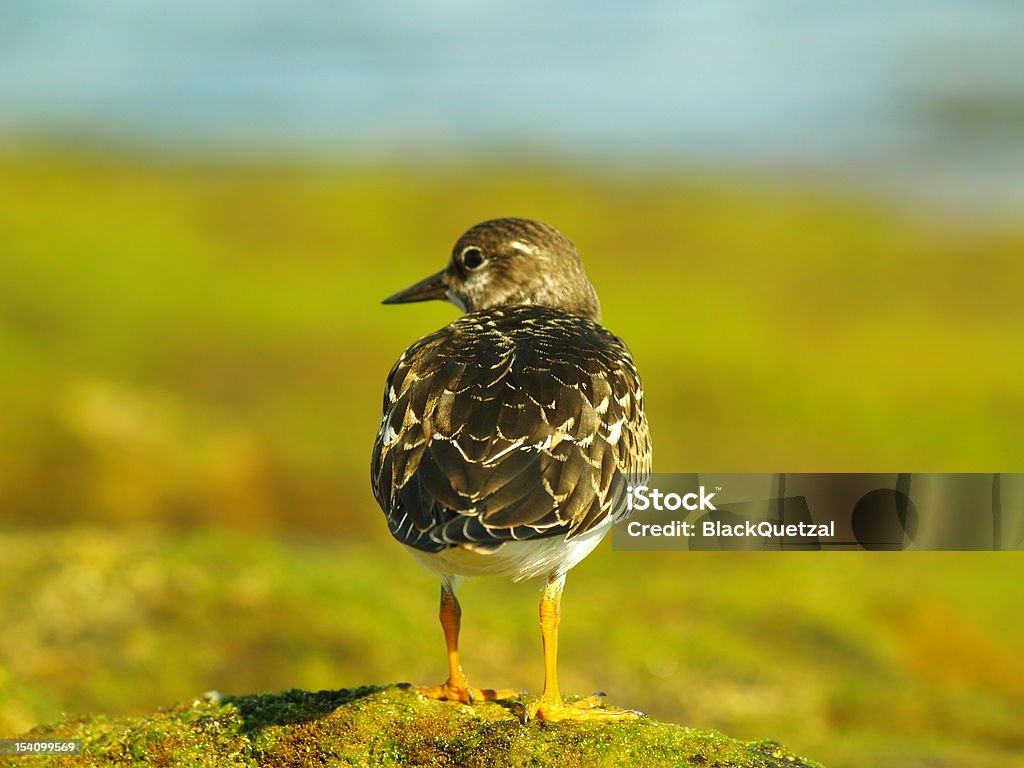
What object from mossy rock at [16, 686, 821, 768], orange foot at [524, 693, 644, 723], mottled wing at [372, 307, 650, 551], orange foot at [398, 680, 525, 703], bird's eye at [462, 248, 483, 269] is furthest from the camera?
bird's eye at [462, 248, 483, 269]

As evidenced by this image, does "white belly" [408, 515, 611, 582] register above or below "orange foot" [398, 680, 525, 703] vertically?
above

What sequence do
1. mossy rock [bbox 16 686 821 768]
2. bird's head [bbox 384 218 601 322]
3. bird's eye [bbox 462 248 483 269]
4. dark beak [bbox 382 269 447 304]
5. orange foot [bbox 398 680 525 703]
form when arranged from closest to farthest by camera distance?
mossy rock [bbox 16 686 821 768], orange foot [bbox 398 680 525 703], bird's head [bbox 384 218 601 322], bird's eye [bbox 462 248 483 269], dark beak [bbox 382 269 447 304]

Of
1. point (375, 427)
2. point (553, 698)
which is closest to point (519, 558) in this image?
point (553, 698)

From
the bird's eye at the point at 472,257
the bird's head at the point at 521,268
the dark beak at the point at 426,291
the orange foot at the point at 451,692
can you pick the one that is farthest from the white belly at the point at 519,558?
the dark beak at the point at 426,291

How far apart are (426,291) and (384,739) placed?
201 inches

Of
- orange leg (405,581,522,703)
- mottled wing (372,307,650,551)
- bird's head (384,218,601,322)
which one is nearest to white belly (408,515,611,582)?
mottled wing (372,307,650,551)

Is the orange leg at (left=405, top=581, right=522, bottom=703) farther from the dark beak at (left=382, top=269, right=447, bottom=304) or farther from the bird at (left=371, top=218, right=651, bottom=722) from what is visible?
the dark beak at (left=382, top=269, right=447, bottom=304)

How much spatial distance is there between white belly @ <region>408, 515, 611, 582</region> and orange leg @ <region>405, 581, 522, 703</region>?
50 centimetres

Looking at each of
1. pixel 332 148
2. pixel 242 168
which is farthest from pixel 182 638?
pixel 332 148

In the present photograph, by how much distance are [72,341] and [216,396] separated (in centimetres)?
392

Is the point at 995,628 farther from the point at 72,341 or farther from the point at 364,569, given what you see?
the point at 72,341

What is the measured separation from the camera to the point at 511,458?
22.3 feet

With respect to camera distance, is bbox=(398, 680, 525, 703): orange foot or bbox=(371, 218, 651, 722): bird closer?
bbox=(371, 218, 651, 722): bird

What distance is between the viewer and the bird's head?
10172mm
